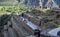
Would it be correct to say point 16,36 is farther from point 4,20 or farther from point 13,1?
point 13,1

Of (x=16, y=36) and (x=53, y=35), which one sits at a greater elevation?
(x=53, y=35)

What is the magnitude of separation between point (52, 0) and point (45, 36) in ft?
39.9

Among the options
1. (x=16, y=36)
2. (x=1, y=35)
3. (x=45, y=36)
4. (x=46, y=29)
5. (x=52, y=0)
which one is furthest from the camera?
(x=52, y=0)

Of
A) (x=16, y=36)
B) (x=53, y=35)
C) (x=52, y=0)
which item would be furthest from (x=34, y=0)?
(x=53, y=35)

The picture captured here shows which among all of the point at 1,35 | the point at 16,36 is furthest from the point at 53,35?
the point at 1,35

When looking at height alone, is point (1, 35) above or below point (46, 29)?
below

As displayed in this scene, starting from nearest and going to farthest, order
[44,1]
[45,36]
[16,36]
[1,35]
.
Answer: [45,36] → [16,36] → [1,35] → [44,1]

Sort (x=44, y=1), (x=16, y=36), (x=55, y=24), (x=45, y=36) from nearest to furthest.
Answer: (x=45, y=36)
(x=55, y=24)
(x=16, y=36)
(x=44, y=1)

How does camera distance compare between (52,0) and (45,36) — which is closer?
Result: (45,36)

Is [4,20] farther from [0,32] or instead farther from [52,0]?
[52,0]

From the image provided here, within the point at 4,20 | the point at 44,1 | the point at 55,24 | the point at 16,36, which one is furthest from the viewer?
the point at 44,1

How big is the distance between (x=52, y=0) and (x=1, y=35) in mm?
8931

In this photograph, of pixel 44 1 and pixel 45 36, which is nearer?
pixel 45 36

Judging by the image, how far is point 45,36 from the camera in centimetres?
344
